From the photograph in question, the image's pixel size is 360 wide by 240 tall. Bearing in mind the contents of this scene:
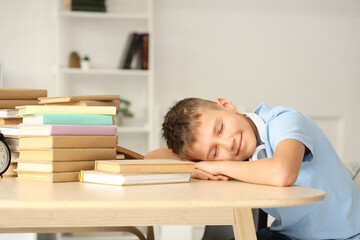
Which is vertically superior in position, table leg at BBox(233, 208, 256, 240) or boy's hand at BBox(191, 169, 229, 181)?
boy's hand at BBox(191, 169, 229, 181)

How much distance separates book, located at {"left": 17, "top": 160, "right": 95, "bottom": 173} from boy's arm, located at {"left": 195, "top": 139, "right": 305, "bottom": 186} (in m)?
0.29

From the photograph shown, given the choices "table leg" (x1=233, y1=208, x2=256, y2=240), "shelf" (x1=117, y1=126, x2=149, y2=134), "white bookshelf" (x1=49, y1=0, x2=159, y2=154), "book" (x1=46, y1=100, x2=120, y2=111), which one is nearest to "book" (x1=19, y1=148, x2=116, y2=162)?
"book" (x1=46, y1=100, x2=120, y2=111)

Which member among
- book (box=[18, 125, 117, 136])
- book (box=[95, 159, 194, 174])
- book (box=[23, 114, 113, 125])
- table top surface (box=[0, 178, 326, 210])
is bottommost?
table top surface (box=[0, 178, 326, 210])

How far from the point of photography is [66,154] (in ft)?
3.52

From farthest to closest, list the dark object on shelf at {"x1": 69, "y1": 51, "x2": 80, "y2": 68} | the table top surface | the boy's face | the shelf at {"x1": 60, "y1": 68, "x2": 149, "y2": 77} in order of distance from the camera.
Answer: the dark object on shelf at {"x1": 69, "y1": 51, "x2": 80, "y2": 68}, the shelf at {"x1": 60, "y1": 68, "x2": 149, "y2": 77}, the boy's face, the table top surface

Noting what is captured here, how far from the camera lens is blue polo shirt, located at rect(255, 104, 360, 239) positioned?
120 centimetres

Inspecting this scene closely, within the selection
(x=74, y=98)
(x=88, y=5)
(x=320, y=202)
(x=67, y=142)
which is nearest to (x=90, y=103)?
(x=74, y=98)

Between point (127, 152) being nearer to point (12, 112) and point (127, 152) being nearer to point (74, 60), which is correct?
point (12, 112)

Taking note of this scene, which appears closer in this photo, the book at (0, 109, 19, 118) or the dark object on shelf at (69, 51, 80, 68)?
the book at (0, 109, 19, 118)

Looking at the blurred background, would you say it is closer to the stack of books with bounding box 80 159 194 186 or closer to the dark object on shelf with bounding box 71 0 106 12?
the dark object on shelf with bounding box 71 0 106 12

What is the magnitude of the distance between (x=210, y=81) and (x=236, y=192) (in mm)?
3120

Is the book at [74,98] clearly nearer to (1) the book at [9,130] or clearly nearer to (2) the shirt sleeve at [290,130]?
(1) the book at [9,130]

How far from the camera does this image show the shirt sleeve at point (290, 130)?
111 centimetres

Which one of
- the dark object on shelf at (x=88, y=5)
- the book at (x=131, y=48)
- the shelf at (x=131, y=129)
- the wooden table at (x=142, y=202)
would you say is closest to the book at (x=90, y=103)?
the wooden table at (x=142, y=202)
